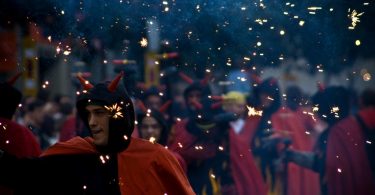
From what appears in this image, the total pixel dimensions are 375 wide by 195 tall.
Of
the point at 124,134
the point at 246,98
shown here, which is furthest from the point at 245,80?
the point at 124,134

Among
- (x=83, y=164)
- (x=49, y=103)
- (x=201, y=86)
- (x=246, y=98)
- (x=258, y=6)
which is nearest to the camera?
(x=83, y=164)

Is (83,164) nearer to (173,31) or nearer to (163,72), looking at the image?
(173,31)

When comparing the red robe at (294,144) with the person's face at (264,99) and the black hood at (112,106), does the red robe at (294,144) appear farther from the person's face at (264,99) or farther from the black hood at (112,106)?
the black hood at (112,106)

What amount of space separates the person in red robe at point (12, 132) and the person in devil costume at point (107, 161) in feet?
3.77

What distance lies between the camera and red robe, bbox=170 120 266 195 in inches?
443

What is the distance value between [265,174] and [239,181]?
4.83 feet

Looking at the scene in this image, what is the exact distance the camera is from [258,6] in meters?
10.6

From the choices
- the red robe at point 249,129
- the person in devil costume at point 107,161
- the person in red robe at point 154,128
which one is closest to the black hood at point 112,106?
the person in devil costume at point 107,161

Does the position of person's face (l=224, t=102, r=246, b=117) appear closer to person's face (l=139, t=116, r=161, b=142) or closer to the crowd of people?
the crowd of people

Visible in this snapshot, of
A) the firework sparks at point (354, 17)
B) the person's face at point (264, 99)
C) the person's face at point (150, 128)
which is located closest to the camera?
the person's face at point (150, 128)

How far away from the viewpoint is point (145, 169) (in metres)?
7.83

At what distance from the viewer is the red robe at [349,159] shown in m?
10.9

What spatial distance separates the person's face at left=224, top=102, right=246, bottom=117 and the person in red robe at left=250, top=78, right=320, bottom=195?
0.93ft

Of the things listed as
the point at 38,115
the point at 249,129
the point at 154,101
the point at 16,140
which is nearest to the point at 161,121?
the point at 16,140
